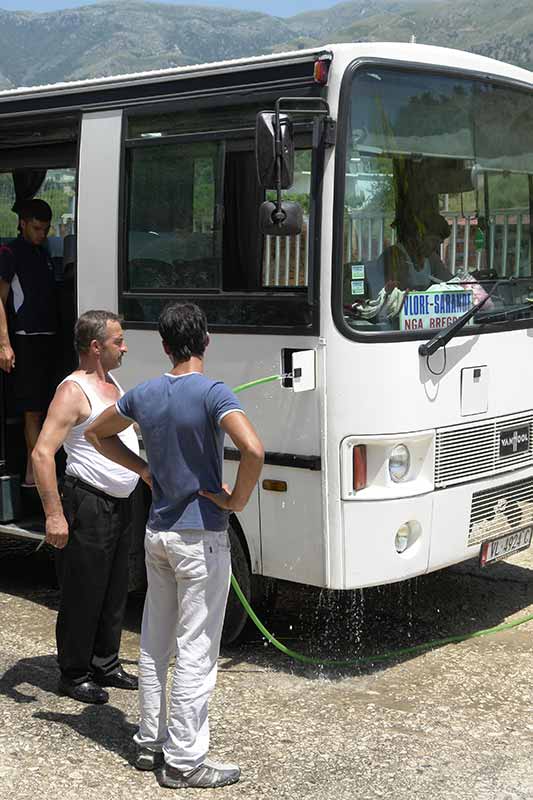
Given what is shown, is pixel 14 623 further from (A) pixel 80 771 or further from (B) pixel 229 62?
(B) pixel 229 62

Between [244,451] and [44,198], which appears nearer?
[244,451]

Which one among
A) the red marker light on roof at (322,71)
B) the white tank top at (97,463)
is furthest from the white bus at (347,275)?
the white tank top at (97,463)

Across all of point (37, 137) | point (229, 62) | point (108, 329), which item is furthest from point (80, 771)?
point (37, 137)

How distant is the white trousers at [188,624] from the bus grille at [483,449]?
1.76 meters

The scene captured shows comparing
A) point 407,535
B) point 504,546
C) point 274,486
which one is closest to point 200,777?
point 274,486

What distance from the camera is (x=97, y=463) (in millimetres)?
5430

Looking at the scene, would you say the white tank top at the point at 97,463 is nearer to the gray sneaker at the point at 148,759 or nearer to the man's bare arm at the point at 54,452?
the man's bare arm at the point at 54,452

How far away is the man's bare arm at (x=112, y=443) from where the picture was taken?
477 cm

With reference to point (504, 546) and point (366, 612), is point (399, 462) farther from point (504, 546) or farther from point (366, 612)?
point (366, 612)

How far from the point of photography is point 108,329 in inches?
213

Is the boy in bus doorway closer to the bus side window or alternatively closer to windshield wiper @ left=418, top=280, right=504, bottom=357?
the bus side window

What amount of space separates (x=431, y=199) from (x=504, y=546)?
1.95 m

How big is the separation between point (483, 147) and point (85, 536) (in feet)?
9.53

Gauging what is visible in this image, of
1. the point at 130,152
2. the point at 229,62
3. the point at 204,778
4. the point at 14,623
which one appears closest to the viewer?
the point at 204,778
